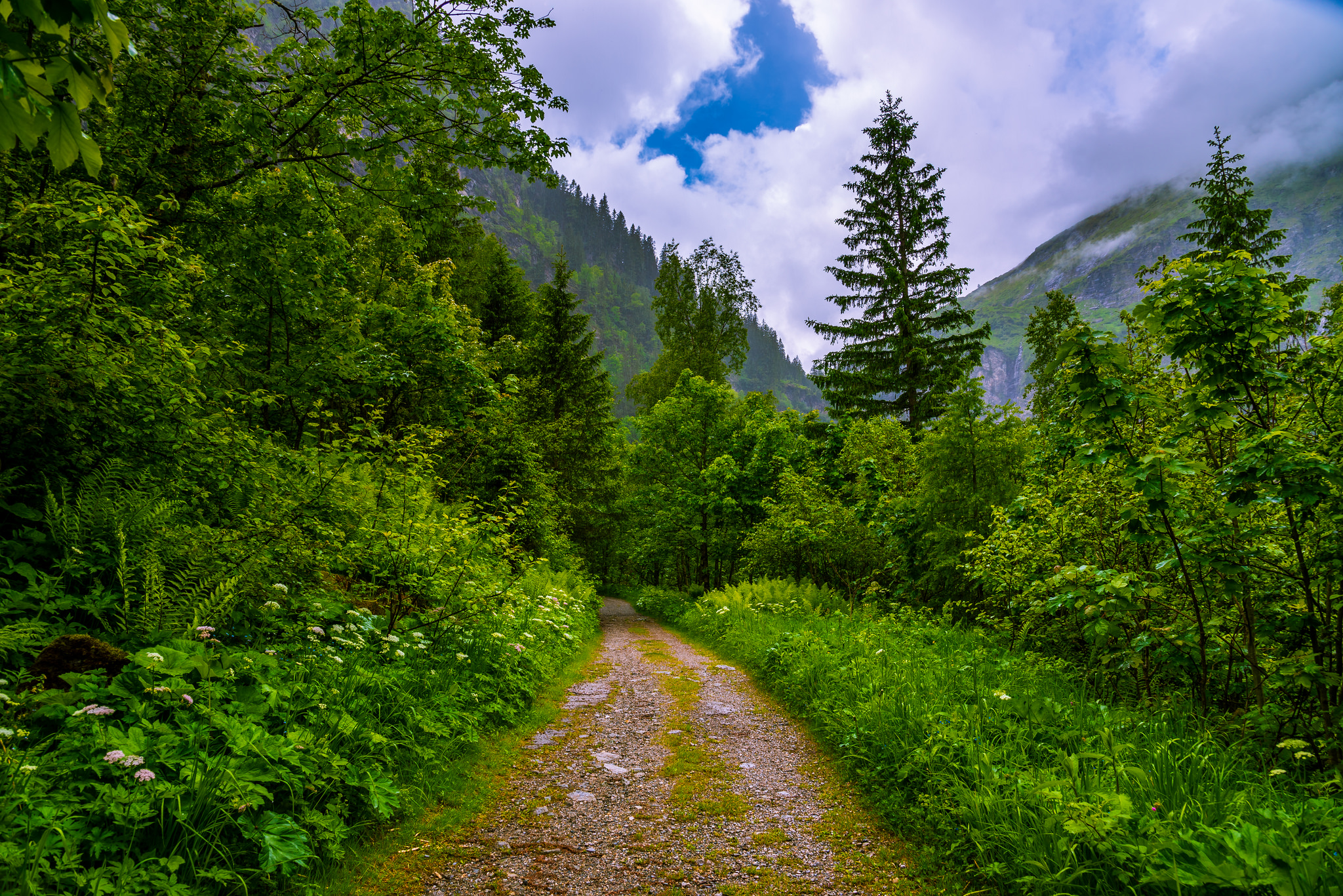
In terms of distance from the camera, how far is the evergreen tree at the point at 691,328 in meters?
30.7

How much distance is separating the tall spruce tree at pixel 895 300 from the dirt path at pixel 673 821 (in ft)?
49.9

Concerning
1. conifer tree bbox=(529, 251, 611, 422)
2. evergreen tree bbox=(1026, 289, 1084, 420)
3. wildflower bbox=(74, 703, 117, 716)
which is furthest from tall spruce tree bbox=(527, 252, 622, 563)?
evergreen tree bbox=(1026, 289, 1084, 420)

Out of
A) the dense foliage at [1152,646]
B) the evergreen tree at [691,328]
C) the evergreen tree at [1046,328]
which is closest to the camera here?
the dense foliage at [1152,646]

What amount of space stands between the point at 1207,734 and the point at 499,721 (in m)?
5.92

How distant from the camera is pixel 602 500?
1063 inches

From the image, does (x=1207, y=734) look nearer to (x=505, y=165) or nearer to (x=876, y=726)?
(x=876, y=726)

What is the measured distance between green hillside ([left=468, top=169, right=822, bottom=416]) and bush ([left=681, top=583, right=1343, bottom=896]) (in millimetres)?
109554

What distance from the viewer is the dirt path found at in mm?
3141

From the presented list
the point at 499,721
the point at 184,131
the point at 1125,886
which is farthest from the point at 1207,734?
the point at 184,131

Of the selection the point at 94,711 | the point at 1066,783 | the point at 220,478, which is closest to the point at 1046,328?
the point at 1066,783

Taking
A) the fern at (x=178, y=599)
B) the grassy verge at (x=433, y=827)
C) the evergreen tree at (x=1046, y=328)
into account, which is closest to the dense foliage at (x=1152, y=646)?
the grassy verge at (x=433, y=827)

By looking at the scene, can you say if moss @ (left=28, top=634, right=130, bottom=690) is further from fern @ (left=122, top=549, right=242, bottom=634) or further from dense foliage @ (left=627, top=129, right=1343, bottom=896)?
dense foliage @ (left=627, top=129, right=1343, bottom=896)

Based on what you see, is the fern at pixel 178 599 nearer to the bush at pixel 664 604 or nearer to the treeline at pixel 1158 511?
the treeline at pixel 1158 511

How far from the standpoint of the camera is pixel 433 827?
3604 millimetres
